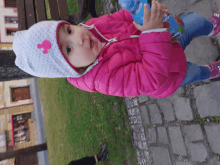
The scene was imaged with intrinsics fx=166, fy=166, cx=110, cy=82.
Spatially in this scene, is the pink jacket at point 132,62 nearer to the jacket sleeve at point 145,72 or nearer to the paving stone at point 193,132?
the jacket sleeve at point 145,72

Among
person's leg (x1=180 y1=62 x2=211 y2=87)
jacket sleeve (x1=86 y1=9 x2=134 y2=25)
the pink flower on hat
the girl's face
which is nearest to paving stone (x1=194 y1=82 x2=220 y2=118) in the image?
person's leg (x1=180 y1=62 x2=211 y2=87)

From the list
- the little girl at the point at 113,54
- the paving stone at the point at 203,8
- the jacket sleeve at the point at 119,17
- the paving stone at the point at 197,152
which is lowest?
the paving stone at the point at 197,152

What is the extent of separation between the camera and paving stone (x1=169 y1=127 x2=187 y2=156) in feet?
8.15

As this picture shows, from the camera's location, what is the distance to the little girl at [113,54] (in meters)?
1.46

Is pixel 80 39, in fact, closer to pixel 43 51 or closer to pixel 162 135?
pixel 43 51

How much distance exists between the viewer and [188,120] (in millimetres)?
2441

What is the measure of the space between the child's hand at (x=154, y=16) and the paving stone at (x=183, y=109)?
151 centimetres

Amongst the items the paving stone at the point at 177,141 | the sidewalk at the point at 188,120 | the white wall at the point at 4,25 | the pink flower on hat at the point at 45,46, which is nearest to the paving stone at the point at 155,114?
the sidewalk at the point at 188,120

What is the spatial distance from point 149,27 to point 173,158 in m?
2.15

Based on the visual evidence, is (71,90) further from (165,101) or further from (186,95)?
(186,95)

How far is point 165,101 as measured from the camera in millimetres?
2852

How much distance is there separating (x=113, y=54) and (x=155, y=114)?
5.78ft

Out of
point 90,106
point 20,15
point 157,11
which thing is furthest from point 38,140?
point 157,11

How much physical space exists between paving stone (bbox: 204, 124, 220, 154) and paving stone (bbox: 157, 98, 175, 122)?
23.9 inches
